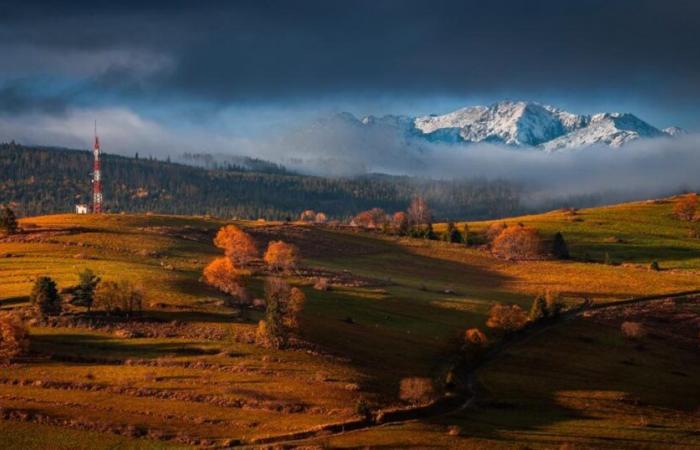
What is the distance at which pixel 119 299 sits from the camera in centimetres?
9869

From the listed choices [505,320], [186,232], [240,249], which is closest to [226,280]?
[505,320]

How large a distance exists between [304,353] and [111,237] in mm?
88501

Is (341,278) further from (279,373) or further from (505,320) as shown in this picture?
(279,373)

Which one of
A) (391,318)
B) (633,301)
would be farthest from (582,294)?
(391,318)

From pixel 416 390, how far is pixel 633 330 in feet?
190

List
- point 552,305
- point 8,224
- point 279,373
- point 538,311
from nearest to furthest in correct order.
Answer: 1. point 279,373
2. point 538,311
3. point 552,305
4. point 8,224

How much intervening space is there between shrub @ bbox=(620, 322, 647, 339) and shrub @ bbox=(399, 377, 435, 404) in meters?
54.4

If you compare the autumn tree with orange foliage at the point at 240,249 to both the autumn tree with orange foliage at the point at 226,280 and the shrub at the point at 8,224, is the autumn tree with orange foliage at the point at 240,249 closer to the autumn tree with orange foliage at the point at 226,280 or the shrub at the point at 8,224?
the autumn tree with orange foliage at the point at 226,280

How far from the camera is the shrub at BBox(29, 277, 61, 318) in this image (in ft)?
311

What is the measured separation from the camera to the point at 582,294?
510ft

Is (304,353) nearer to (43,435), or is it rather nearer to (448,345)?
(448,345)

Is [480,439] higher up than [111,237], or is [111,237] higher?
[111,237]

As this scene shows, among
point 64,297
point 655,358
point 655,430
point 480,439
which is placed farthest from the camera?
point 655,358

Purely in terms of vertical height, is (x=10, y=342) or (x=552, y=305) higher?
(x=10, y=342)
